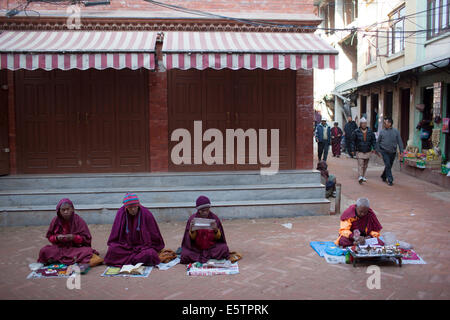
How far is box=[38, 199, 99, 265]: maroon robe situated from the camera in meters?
6.06

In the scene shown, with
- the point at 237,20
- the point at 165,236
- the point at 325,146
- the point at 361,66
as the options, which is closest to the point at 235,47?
the point at 237,20

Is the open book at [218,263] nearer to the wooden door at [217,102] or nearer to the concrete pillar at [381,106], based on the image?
the wooden door at [217,102]

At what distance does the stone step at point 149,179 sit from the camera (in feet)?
30.1

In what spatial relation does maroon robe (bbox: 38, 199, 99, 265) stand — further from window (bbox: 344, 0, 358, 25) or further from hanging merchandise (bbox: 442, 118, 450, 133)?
window (bbox: 344, 0, 358, 25)

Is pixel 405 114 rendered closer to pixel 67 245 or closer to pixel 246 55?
pixel 246 55

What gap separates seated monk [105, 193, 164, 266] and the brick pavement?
0.27m

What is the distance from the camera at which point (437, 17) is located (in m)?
13.8

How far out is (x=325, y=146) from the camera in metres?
15.9

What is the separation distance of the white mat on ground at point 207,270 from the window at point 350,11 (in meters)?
22.4

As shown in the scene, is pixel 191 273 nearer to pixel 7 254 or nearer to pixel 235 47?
pixel 7 254

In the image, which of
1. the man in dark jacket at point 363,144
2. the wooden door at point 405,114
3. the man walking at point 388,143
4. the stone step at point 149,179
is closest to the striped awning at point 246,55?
the stone step at point 149,179

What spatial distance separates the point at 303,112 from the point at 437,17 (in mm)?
7297

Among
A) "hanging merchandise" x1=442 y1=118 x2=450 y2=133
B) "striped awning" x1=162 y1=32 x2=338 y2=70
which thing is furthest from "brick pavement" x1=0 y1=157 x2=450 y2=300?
"hanging merchandise" x1=442 y1=118 x2=450 y2=133

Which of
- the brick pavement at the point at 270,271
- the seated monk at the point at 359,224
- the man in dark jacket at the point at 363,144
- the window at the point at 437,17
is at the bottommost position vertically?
the brick pavement at the point at 270,271
